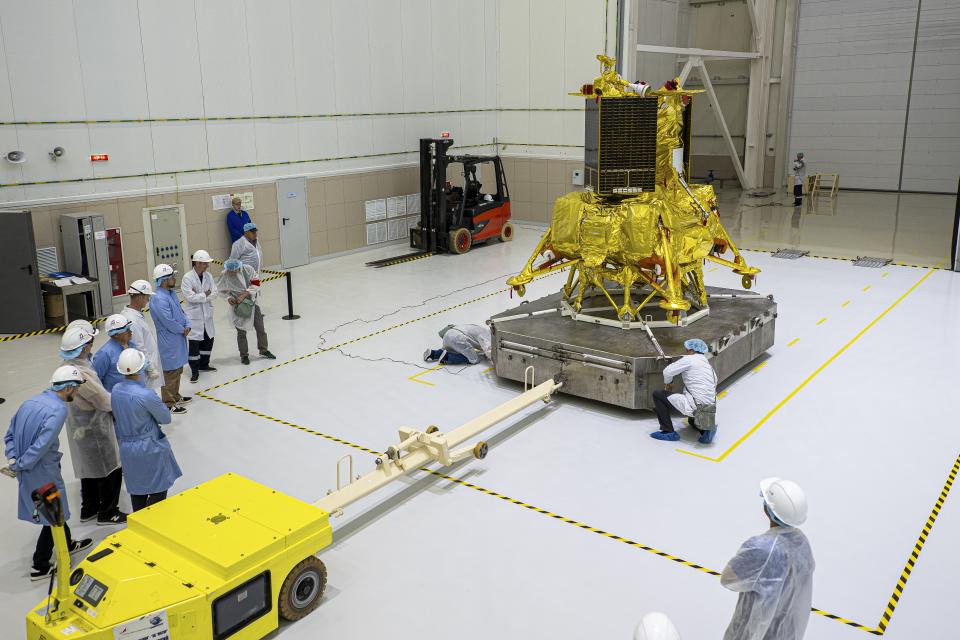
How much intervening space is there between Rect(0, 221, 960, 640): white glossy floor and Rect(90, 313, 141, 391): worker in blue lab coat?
1.34m

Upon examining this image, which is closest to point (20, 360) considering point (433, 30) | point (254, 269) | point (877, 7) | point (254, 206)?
point (254, 269)

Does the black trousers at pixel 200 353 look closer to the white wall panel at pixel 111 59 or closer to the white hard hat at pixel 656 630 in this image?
the white wall panel at pixel 111 59

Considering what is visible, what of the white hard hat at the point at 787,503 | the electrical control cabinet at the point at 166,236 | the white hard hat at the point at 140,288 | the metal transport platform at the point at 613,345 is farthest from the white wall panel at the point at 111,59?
the white hard hat at the point at 787,503

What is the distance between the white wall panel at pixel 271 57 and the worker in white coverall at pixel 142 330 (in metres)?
8.69

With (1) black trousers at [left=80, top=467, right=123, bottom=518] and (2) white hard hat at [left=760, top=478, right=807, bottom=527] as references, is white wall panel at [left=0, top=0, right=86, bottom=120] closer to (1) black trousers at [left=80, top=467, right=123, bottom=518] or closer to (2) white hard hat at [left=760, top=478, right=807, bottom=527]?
(1) black trousers at [left=80, top=467, right=123, bottom=518]

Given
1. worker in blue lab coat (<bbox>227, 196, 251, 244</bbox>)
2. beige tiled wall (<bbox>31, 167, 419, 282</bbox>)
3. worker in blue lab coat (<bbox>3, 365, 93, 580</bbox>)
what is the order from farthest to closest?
1. worker in blue lab coat (<bbox>227, 196, 251, 244</bbox>)
2. beige tiled wall (<bbox>31, 167, 419, 282</bbox>)
3. worker in blue lab coat (<bbox>3, 365, 93, 580</bbox>)

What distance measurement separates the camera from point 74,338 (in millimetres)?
6438

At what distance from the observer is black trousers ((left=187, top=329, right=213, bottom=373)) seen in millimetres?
10477

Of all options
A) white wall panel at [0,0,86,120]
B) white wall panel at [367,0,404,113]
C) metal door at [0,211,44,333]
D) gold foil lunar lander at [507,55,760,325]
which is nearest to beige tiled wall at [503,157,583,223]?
white wall panel at [367,0,404,113]

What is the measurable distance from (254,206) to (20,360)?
19.7 feet

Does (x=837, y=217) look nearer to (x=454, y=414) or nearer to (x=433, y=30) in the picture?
(x=433, y=30)

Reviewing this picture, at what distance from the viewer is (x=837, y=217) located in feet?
74.9

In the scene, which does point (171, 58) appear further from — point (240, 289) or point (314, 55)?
point (240, 289)

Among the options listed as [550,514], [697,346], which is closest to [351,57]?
[697,346]
